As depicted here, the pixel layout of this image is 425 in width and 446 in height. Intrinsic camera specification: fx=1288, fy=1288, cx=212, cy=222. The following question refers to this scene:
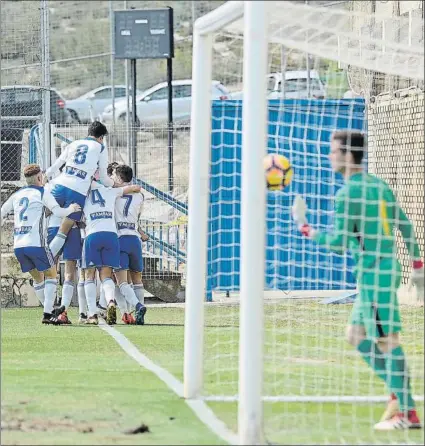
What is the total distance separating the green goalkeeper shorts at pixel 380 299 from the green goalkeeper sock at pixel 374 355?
9cm

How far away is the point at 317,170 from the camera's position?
18438 mm

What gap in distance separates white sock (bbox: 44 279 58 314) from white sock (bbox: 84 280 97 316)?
1.21 ft

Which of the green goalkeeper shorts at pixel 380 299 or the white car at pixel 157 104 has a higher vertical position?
the white car at pixel 157 104

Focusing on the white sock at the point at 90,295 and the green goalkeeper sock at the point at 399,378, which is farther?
the white sock at the point at 90,295

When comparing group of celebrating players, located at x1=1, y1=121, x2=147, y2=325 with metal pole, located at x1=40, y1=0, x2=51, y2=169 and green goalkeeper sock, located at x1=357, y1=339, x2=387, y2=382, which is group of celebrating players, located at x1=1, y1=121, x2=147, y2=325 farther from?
green goalkeeper sock, located at x1=357, y1=339, x2=387, y2=382

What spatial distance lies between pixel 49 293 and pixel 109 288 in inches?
29.6

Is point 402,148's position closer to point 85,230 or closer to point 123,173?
point 123,173

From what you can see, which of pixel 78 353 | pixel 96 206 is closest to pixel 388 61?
pixel 78 353

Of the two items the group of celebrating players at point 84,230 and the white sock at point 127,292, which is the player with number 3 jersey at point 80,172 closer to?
the group of celebrating players at point 84,230

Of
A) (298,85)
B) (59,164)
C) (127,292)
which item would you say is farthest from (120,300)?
(298,85)

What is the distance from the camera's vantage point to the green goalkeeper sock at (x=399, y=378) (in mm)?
8133

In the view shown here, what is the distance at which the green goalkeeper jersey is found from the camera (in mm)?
8148

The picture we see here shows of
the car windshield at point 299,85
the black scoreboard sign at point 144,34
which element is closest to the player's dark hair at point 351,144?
the black scoreboard sign at point 144,34

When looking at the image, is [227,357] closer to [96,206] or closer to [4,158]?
[96,206]
